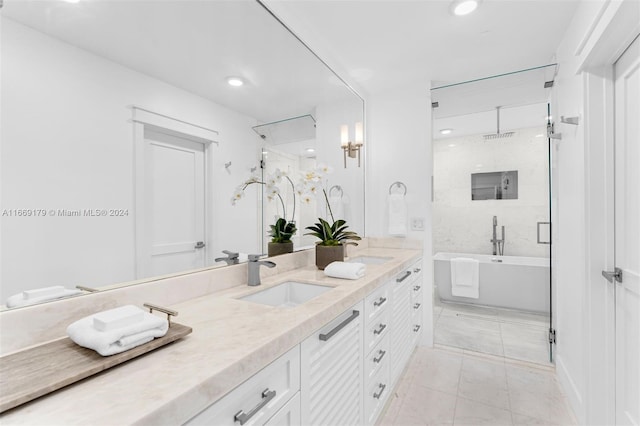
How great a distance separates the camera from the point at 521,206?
4.45 metres

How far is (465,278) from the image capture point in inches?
149

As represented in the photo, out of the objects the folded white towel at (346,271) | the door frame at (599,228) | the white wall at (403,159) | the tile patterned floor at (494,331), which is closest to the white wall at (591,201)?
the door frame at (599,228)

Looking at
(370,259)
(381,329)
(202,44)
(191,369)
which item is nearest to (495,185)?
(370,259)

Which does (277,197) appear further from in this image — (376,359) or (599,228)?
(599,228)

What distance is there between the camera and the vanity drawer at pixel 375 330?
4.88 feet

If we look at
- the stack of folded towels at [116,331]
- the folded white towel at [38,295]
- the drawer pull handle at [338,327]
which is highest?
the folded white towel at [38,295]

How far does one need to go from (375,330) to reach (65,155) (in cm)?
149

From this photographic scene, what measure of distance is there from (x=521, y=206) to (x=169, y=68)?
484 cm

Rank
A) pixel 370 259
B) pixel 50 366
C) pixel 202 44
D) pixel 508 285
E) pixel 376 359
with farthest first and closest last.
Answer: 1. pixel 508 285
2. pixel 370 259
3. pixel 376 359
4. pixel 202 44
5. pixel 50 366

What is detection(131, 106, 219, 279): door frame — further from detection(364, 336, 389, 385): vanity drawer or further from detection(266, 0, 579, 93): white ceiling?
detection(364, 336, 389, 385): vanity drawer

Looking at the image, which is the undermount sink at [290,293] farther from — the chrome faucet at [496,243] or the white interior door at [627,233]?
the chrome faucet at [496,243]

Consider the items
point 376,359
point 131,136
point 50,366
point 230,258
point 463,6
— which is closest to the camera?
point 50,366

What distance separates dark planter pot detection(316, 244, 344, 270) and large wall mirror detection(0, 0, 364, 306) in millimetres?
408

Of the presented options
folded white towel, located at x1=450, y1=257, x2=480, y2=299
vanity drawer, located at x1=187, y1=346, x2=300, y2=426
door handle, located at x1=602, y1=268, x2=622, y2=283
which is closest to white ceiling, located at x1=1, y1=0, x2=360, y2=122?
vanity drawer, located at x1=187, y1=346, x2=300, y2=426
